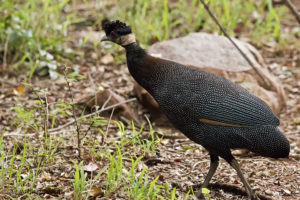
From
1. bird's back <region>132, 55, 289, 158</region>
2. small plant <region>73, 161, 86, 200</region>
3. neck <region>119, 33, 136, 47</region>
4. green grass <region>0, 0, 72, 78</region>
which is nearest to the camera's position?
small plant <region>73, 161, 86, 200</region>

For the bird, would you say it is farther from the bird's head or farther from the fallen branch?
the bird's head

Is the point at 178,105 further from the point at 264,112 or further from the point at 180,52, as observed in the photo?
the point at 180,52

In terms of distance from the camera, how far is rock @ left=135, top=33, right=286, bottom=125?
5305 millimetres

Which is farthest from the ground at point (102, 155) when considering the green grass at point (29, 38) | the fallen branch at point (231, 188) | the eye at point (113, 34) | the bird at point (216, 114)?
the eye at point (113, 34)

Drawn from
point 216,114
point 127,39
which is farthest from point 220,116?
point 127,39

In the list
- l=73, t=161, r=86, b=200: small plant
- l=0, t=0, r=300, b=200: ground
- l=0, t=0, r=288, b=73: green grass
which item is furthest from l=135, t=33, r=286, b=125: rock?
l=73, t=161, r=86, b=200: small plant

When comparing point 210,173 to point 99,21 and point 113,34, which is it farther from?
point 99,21

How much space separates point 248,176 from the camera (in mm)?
4125

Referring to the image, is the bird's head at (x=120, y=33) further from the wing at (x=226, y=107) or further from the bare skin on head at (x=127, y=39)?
the wing at (x=226, y=107)

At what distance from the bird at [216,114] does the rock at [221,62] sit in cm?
149

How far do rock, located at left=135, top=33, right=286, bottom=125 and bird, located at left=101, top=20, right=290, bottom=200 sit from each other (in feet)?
4.90

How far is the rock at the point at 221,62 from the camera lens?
5305mm

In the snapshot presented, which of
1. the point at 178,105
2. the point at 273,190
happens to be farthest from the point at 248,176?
the point at 178,105

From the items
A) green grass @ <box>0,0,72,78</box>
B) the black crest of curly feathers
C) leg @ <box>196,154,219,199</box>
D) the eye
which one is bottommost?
leg @ <box>196,154,219,199</box>
